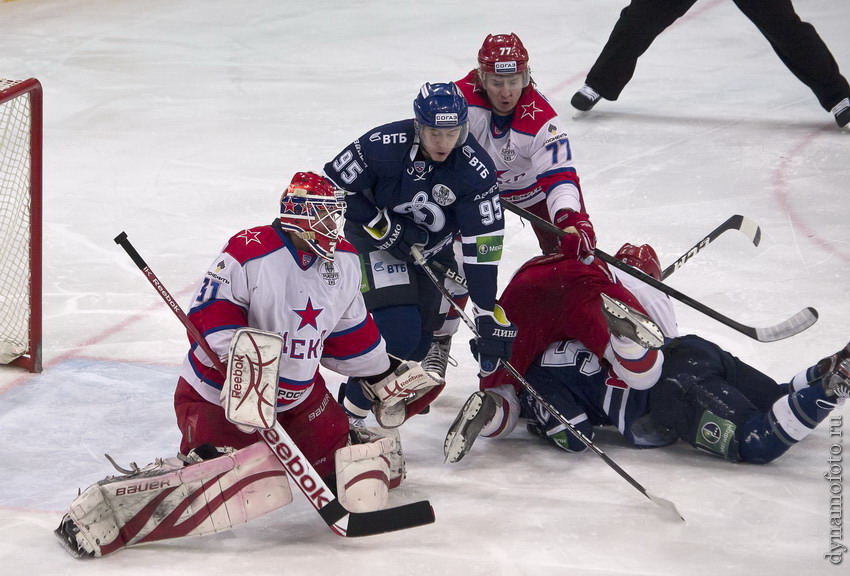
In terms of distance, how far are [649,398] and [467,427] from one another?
55 cm

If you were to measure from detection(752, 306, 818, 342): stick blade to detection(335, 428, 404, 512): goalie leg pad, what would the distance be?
1.33 metres

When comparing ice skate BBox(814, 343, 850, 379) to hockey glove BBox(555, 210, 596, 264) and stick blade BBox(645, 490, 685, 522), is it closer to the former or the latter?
stick blade BBox(645, 490, 685, 522)

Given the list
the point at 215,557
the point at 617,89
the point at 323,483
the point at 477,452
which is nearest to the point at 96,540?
the point at 215,557

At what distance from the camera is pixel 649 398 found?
3402 millimetres

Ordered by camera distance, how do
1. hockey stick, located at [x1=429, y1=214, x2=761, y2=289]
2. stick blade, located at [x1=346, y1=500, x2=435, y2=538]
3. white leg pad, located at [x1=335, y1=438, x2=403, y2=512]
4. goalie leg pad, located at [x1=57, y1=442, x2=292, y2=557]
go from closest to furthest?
goalie leg pad, located at [x1=57, y1=442, x2=292, y2=557] < stick blade, located at [x1=346, y1=500, x2=435, y2=538] < white leg pad, located at [x1=335, y1=438, x2=403, y2=512] < hockey stick, located at [x1=429, y1=214, x2=761, y2=289]

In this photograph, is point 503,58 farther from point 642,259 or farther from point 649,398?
point 649,398

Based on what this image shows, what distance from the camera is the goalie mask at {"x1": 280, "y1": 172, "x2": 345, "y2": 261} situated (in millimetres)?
2875

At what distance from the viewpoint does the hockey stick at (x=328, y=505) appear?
9.25 ft

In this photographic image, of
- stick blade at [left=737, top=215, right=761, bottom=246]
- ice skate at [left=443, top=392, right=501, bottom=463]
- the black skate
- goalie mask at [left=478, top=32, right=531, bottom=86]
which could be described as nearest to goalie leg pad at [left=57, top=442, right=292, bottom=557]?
the black skate

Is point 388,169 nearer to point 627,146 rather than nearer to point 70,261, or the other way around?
point 70,261

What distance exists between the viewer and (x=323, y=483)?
9.39 feet

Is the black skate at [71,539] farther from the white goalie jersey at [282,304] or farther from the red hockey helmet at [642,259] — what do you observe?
the red hockey helmet at [642,259]

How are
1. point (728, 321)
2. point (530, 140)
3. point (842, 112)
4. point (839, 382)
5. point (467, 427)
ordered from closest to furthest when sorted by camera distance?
point (839, 382) → point (467, 427) → point (728, 321) → point (530, 140) → point (842, 112)

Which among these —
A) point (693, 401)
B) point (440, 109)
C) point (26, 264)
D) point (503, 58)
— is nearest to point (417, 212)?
point (440, 109)
